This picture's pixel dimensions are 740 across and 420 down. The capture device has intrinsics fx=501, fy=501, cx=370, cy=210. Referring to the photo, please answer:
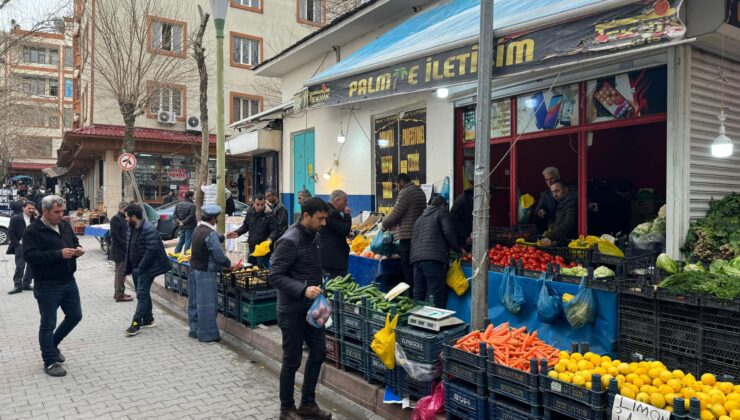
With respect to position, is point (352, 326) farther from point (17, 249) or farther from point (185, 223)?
point (17, 249)

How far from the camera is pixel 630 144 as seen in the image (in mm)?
10352

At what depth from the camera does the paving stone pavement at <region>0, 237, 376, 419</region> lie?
16.5 ft

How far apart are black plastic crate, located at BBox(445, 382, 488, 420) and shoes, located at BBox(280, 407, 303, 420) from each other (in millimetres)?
1376

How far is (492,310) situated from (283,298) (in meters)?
2.75

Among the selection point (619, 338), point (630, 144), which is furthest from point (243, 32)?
point (619, 338)

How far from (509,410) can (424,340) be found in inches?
37.6

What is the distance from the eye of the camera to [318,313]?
438cm

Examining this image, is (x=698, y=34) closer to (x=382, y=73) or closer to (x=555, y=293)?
(x=555, y=293)

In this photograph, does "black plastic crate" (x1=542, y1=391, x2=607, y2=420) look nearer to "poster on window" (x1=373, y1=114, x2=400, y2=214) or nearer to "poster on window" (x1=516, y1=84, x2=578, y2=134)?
"poster on window" (x1=516, y1=84, x2=578, y2=134)

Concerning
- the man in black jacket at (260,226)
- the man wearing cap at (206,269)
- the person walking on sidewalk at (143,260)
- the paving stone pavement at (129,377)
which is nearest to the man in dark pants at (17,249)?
the paving stone pavement at (129,377)

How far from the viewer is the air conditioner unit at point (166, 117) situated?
2530 cm

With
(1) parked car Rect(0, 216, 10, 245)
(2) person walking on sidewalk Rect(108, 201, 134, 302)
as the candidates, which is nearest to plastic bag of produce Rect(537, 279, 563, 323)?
(2) person walking on sidewalk Rect(108, 201, 134, 302)

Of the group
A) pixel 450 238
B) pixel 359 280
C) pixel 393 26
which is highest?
pixel 393 26

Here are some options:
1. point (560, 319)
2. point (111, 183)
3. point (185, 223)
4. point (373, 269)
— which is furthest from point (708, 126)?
point (111, 183)
